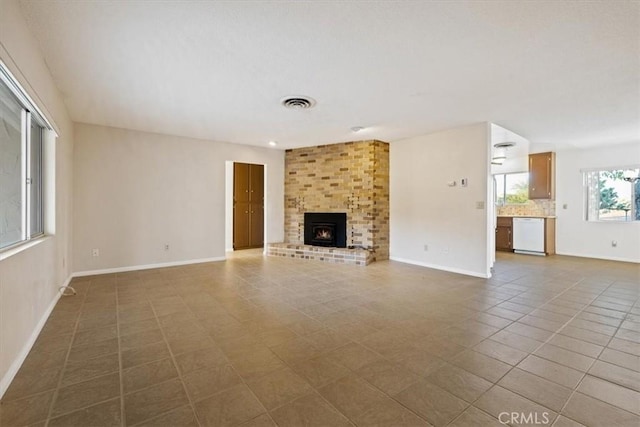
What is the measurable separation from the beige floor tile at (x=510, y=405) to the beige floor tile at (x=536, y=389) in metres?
0.06

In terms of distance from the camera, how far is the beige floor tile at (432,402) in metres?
1.53

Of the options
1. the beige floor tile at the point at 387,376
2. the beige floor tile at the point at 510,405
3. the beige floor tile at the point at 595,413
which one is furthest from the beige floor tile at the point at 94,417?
the beige floor tile at the point at 595,413

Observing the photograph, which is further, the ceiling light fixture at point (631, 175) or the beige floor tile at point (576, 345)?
the ceiling light fixture at point (631, 175)

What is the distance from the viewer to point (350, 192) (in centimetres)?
598

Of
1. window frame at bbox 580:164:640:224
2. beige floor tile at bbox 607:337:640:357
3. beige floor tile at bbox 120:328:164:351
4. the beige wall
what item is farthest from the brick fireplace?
window frame at bbox 580:164:640:224

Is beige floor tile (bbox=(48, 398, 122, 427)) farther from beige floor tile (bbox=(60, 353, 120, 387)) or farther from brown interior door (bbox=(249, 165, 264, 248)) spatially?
brown interior door (bbox=(249, 165, 264, 248))

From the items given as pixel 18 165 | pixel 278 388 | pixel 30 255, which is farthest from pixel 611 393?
pixel 18 165

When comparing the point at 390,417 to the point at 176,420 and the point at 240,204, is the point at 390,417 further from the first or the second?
the point at 240,204

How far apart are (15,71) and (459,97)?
3.87 m

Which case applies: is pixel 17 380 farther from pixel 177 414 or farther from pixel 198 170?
pixel 198 170

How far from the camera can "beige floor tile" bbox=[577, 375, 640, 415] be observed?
1.63 m

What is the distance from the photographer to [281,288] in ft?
12.8

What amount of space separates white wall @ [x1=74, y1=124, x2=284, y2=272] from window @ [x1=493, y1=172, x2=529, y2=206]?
259 inches

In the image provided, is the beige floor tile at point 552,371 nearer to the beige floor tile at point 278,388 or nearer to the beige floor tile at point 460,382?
the beige floor tile at point 460,382
